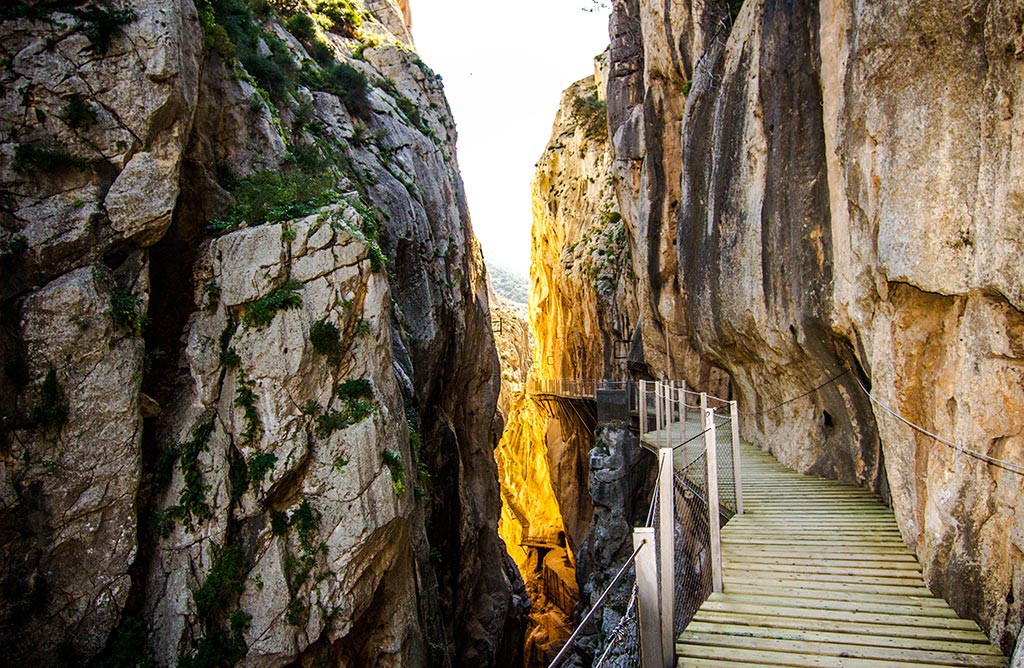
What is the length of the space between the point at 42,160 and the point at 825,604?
469 inches

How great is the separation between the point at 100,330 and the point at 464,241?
15.7m

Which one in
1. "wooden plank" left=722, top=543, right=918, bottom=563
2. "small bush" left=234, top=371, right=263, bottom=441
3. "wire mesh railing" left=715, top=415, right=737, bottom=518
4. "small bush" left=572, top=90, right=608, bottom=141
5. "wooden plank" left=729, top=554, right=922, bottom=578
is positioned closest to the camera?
"wooden plank" left=729, top=554, right=922, bottom=578

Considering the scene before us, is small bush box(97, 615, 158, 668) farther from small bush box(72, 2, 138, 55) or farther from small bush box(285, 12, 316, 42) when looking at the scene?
small bush box(285, 12, 316, 42)

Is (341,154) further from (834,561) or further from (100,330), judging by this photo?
(834,561)

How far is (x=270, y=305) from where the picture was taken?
31.2ft

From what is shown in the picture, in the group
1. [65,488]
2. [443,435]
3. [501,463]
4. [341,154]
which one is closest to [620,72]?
[341,154]

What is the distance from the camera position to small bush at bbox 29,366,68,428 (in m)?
7.93

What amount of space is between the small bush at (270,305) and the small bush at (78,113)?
3738 millimetres

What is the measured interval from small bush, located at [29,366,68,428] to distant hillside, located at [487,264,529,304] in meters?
84.8

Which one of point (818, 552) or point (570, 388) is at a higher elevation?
point (818, 552)

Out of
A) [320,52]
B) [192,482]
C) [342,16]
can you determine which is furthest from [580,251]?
[192,482]

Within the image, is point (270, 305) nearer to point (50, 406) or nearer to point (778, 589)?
point (50, 406)

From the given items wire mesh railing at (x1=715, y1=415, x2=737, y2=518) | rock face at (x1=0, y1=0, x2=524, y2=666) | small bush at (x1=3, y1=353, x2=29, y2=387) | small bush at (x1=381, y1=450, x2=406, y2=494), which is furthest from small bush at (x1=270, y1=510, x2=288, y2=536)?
wire mesh railing at (x1=715, y1=415, x2=737, y2=518)

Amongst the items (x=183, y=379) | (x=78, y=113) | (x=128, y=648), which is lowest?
(x=128, y=648)
